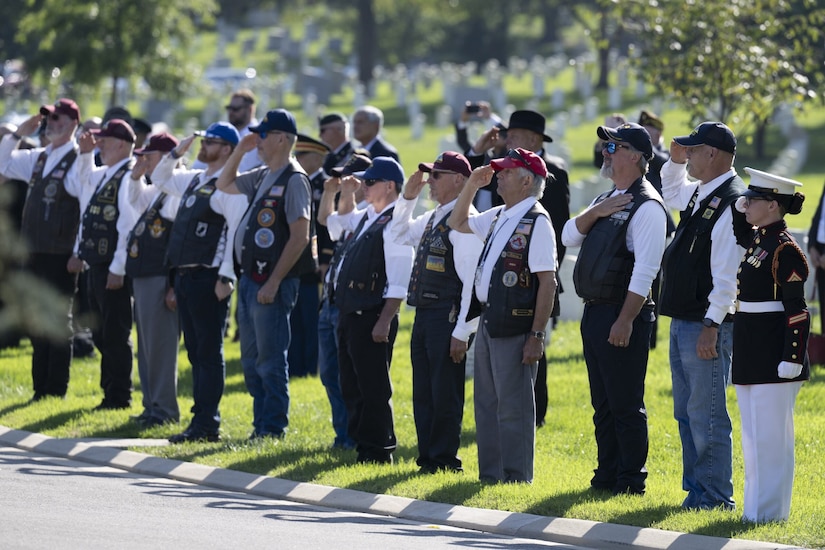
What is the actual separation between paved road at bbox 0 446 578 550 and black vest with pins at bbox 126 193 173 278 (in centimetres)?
229

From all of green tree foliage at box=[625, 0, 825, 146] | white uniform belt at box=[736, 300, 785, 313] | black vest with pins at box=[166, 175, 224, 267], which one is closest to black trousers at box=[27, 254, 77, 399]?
black vest with pins at box=[166, 175, 224, 267]

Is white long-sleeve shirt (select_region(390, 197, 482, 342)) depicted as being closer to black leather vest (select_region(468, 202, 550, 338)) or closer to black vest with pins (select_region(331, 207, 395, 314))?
black leather vest (select_region(468, 202, 550, 338))

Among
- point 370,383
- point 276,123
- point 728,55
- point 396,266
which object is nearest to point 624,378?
point 396,266

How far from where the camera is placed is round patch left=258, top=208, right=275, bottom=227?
10703 millimetres

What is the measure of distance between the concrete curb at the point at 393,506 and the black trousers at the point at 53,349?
4.08 feet

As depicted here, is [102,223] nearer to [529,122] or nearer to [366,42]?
[529,122]

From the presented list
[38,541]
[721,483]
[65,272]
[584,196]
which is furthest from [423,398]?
[584,196]

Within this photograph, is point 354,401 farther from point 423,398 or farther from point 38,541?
point 38,541

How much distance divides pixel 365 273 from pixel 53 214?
374 cm

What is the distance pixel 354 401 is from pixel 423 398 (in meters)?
0.70

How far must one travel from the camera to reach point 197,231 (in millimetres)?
11055

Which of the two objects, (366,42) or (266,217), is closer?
(266,217)

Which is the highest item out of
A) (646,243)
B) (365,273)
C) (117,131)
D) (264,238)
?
(117,131)

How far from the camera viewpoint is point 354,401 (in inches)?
407
